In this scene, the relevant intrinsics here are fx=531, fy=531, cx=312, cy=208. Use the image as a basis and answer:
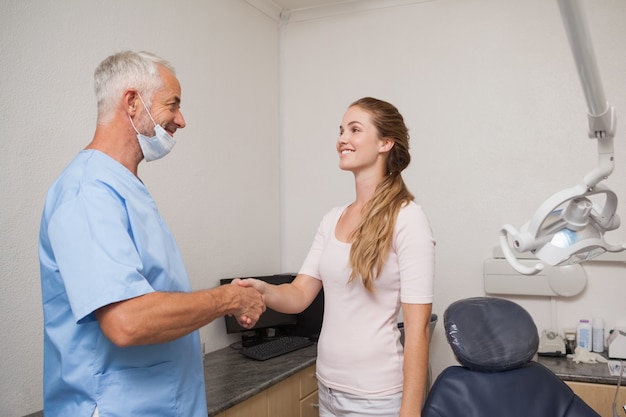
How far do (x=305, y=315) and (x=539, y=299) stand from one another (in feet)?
4.27

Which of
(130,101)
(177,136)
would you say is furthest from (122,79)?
(177,136)

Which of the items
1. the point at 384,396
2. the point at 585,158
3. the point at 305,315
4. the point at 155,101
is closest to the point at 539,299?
the point at 585,158

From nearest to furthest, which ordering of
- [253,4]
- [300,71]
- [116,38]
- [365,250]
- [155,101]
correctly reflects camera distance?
1. [155,101]
2. [365,250]
3. [116,38]
4. [253,4]
5. [300,71]

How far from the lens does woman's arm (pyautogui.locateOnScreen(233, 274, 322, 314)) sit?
5.88 ft

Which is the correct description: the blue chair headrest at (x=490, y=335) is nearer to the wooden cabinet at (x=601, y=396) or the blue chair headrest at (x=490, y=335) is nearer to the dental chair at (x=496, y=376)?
the dental chair at (x=496, y=376)

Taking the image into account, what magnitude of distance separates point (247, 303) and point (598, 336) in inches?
81.1

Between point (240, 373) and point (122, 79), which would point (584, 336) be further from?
point (122, 79)

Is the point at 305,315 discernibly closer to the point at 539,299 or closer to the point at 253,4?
the point at 539,299

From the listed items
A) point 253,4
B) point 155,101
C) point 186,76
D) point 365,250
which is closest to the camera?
point 155,101

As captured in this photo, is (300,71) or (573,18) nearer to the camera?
(573,18)

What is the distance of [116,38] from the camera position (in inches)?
87.5

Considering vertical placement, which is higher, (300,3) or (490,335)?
(300,3)

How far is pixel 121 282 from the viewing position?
44.9 inches

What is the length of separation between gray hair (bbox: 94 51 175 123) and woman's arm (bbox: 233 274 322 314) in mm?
692
